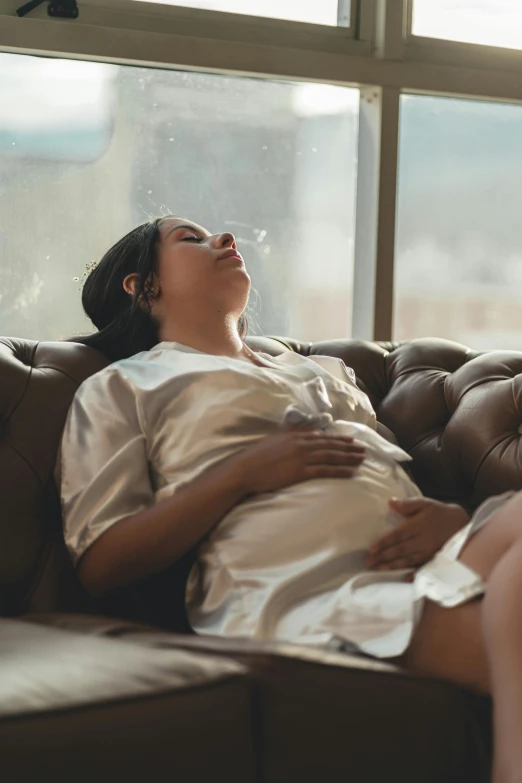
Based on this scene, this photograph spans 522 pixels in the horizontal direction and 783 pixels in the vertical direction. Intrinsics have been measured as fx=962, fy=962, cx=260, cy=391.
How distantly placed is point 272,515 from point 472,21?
2031 millimetres

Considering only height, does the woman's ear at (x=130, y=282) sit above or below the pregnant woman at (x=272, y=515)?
above

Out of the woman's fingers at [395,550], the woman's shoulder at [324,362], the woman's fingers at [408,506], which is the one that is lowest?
the woman's fingers at [395,550]

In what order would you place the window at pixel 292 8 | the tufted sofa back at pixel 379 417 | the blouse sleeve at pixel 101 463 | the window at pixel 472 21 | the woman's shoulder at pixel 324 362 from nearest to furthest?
the blouse sleeve at pixel 101 463
the tufted sofa back at pixel 379 417
the woman's shoulder at pixel 324 362
the window at pixel 292 8
the window at pixel 472 21

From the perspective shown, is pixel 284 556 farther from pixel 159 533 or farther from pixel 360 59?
pixel 360 59

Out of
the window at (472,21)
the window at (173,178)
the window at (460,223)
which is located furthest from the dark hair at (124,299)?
the window at (472,21)

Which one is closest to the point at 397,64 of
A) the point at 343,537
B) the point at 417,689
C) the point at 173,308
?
the point at 173,308

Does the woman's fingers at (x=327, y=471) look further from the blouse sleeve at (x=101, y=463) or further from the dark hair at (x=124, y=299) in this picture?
the dark hair at (x=124, y=299)

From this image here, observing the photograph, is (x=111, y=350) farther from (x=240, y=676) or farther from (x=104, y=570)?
(x=240, y=676)

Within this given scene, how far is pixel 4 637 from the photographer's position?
124 cm

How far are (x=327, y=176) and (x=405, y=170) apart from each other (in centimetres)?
25

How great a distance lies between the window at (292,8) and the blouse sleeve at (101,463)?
142cm

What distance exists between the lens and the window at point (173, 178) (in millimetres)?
2514

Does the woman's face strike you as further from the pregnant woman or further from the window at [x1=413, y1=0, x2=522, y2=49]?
the window at [x1=413, y1=0, x2=522, y2=49]

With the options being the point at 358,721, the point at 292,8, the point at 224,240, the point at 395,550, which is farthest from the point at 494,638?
the point at 292,8
